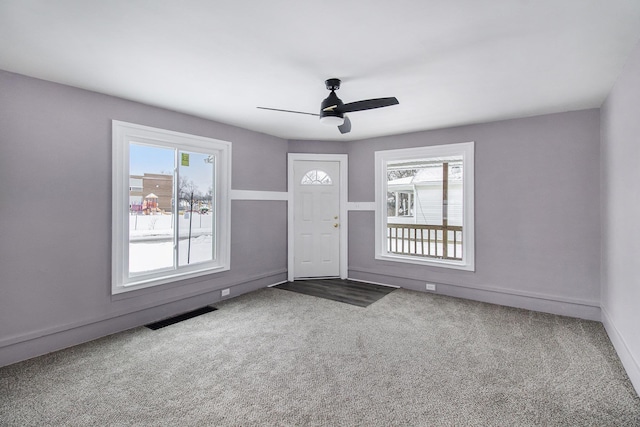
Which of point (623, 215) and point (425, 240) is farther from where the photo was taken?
point (425, 240)

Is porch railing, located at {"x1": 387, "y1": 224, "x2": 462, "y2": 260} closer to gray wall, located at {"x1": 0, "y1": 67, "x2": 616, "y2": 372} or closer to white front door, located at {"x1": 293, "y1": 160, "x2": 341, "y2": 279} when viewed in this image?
gray wall, located at {"x1": 0, "y1": 67, "x2": 616, "y2": 372}

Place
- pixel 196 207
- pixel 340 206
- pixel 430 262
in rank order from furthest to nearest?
pixel 340 206 → pixel 430 262 → pixel 196 207

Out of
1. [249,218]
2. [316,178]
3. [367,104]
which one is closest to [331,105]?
[367,104]

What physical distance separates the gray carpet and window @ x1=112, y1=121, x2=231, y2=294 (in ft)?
2.63

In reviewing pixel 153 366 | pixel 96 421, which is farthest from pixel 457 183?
pixel 96 421

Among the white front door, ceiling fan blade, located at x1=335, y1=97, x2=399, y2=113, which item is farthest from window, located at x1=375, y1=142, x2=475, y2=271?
ceiling fan blade, located at x1=335, y1=97, x2=399, y2=113

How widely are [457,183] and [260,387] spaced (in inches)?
159

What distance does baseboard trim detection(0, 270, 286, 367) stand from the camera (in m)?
2.77

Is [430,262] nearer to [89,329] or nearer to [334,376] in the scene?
[334,376]

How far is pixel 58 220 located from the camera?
9.89ft

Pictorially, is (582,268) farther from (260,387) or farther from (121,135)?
(121,135)

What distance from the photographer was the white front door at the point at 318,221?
5.73 meters

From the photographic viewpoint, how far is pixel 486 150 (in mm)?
4453

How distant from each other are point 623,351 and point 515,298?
1.54 metres
